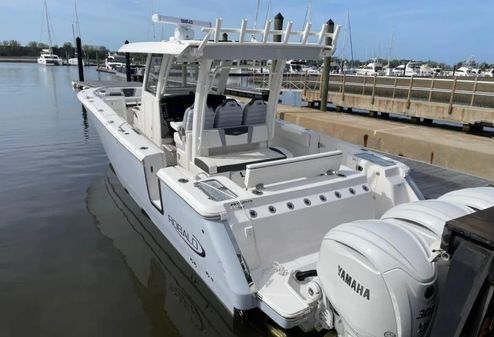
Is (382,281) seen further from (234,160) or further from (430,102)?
(430,102)

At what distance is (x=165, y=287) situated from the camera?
4570 mm

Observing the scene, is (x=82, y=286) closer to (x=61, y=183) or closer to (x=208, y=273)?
(x=208, y=273)

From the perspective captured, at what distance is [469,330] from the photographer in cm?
210

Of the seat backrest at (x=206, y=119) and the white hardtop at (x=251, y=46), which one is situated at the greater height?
the white hardtop at (x=251, y=46)

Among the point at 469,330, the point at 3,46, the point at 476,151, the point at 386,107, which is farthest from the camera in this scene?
the point at 3,46

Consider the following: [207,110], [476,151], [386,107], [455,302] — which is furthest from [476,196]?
[386,107]

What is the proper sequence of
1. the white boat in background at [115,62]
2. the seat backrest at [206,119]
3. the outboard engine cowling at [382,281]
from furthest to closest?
the white boat in background at [115,62] → the seat backrest at [206,119] → the outboard engine cowling at [382,281]

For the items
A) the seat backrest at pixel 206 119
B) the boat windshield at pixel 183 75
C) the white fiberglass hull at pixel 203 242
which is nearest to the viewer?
the white fiberglass hull at pixel 203 242

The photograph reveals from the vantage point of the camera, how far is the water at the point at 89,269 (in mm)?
3883

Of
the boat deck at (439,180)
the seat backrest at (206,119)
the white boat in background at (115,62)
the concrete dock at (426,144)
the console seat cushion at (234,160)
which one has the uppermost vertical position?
the white boat in background at (115,62)

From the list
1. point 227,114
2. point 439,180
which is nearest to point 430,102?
point 439,180

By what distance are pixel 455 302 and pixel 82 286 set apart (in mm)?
3936

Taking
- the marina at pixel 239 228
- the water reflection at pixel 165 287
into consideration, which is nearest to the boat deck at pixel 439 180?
the marina at pixel 239 228

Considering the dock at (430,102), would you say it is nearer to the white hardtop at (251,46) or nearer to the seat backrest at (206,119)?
the white hardtop at (251,46)
